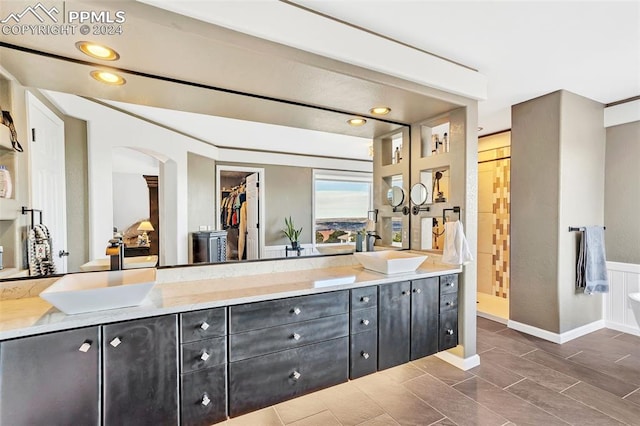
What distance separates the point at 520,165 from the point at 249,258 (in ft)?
10.3

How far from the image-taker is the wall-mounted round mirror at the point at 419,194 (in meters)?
2.80

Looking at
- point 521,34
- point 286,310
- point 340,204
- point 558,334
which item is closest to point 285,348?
point 286,310

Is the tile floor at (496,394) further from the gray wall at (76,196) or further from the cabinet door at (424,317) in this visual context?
the gray wall at (76,196)

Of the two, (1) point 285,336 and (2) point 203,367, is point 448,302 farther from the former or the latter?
(2) point 203,367

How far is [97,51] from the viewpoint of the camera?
155 centimetres

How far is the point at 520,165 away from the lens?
10.6 feet

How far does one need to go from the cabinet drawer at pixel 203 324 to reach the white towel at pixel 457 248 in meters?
1.86

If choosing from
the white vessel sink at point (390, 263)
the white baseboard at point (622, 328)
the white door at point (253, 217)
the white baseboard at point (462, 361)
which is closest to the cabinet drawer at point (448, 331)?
the white baseboard at point (462, 361)

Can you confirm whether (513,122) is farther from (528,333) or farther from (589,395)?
(589,395)

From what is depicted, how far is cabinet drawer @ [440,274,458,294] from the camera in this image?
243 centimetres

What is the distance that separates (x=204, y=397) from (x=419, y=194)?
2387 millimetres

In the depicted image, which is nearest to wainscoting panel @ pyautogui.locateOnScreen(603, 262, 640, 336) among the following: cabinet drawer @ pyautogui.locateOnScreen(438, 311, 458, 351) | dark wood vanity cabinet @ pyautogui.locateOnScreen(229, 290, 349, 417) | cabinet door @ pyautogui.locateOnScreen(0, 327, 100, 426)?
cabinet drawer @ pyautogui.locateOnScreen(438, 311, 458, 351)

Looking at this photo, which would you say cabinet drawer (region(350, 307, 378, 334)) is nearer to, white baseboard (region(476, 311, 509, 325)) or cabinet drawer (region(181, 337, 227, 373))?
cabinet drawer (region(181, 337, 227, 373))

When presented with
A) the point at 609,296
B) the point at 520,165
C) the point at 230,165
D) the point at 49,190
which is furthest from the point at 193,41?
the point at 609,296
